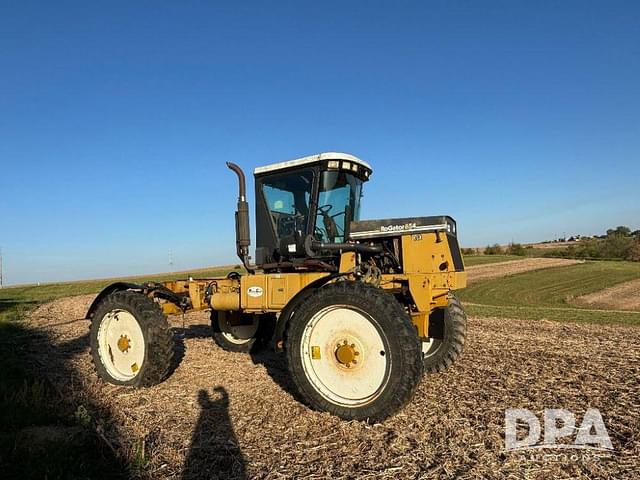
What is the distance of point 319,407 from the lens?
477 cm

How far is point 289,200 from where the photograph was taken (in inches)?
251

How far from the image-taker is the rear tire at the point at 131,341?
6.02 metres

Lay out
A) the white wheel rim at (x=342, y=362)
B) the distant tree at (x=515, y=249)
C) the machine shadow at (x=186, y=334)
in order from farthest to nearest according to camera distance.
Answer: the distant tree at (x=515, y=249), the machine shadow at (x=186, y=334), the white wheel rim at (x=342, y=362)

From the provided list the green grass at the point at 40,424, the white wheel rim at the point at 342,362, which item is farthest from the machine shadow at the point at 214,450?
the white wheel rim at the point at 342,362

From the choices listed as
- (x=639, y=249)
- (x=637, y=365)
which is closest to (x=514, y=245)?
(x=639, y=249)

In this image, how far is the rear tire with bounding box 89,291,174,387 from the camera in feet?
19.7

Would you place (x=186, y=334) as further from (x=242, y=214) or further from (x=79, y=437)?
(x=79, y=437)

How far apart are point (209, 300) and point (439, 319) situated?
10.7ft

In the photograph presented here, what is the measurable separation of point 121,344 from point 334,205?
11.2 ft

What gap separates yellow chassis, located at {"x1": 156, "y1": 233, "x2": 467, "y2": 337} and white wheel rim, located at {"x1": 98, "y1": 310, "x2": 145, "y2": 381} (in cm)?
118

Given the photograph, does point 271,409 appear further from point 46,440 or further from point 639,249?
point 639,249

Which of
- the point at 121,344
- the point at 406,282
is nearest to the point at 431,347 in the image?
the point at 406,282

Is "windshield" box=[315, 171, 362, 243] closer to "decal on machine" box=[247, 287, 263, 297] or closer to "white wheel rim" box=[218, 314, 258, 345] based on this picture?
"decal on machine" box=[247, 287, 263, 297]

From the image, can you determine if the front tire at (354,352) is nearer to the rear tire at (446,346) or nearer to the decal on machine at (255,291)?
the decal on machine at (255,291)
